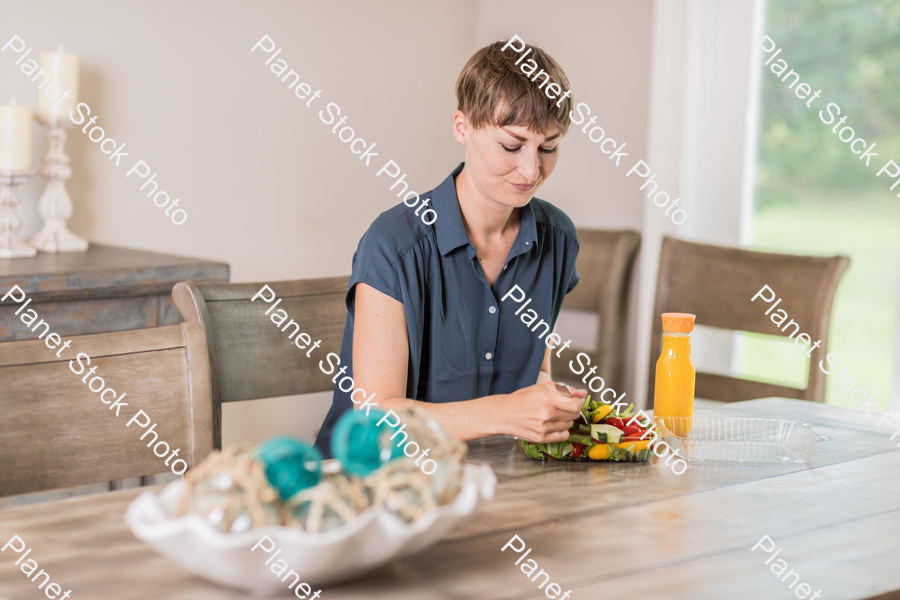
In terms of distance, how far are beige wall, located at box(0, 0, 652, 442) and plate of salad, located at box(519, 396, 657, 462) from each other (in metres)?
1.64

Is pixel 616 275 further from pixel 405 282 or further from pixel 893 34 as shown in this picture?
pixel 405 282

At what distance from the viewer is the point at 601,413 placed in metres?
1.26

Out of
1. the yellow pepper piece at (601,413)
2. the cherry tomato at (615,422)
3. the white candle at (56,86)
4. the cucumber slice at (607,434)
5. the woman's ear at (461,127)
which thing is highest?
the white candle at (56,86)

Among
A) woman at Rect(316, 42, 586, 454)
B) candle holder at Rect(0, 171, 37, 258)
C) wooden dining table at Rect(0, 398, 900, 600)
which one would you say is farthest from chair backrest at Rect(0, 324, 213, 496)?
candle holder at Rect(0, 171, 37, 258)

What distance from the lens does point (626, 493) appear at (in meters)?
1.09

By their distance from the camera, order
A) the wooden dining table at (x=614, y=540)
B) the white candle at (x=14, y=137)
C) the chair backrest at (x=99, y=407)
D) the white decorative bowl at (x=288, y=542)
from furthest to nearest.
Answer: the white candle at (x=14, y=137) → the chair backrest at (x=99, y=407) → the wooden dining table at (x=614, y=540) → the white decorative bowl at (x=288, y=542)

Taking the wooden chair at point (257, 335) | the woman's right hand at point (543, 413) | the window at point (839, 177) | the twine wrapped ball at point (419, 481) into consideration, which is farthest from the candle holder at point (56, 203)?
the window at point (839, 177)

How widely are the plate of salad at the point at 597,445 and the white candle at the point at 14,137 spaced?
145 centimetres

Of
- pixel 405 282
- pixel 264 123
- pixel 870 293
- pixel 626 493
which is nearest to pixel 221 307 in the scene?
pixel 405 282

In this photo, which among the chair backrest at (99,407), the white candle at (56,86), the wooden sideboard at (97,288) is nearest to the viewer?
the chair backrest at (99,407)

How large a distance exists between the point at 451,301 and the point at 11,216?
3.87 feet

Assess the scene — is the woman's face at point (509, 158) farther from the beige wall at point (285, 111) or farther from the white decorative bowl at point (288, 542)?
the beige wall at point (285, 111)

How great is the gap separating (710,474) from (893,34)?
62.7 inches

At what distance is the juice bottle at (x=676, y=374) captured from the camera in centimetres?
132
